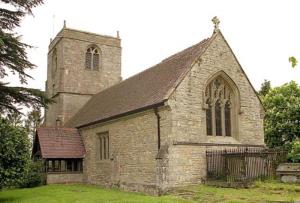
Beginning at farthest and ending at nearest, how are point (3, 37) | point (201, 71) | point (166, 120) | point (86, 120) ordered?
1. point (86, 120)
2. point (201, 71)
3. point (166, 120)
4. point (3, 37)

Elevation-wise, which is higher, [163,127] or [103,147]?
[163,127]

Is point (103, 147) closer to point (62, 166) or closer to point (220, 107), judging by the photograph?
point (62, 166)

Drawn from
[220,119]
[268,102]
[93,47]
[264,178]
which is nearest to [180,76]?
[220,119]

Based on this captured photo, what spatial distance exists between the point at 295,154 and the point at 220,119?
5108 millimetres

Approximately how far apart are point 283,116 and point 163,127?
14.3m

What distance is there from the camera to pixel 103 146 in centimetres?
2433

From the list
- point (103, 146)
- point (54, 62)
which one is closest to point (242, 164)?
point (103, 146)

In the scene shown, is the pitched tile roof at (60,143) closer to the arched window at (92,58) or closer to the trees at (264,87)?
the arched window at (92,58)

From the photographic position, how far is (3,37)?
16.4m

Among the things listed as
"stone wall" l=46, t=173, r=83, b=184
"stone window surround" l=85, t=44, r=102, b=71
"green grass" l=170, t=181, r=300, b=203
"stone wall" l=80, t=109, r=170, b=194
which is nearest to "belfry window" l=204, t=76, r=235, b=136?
"stone wall" l=80, t=109, r=170, b=194

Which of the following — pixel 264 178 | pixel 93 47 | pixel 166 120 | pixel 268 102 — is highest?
pixel 93 47

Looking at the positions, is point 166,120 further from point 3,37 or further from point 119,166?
point 3,37

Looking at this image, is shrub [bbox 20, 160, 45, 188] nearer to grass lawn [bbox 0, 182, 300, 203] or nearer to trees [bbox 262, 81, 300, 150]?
grass lawn [bbox 0, 182, 300, 203]

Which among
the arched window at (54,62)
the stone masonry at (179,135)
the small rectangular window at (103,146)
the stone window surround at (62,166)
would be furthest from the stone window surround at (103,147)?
the arched window at (54,62)
